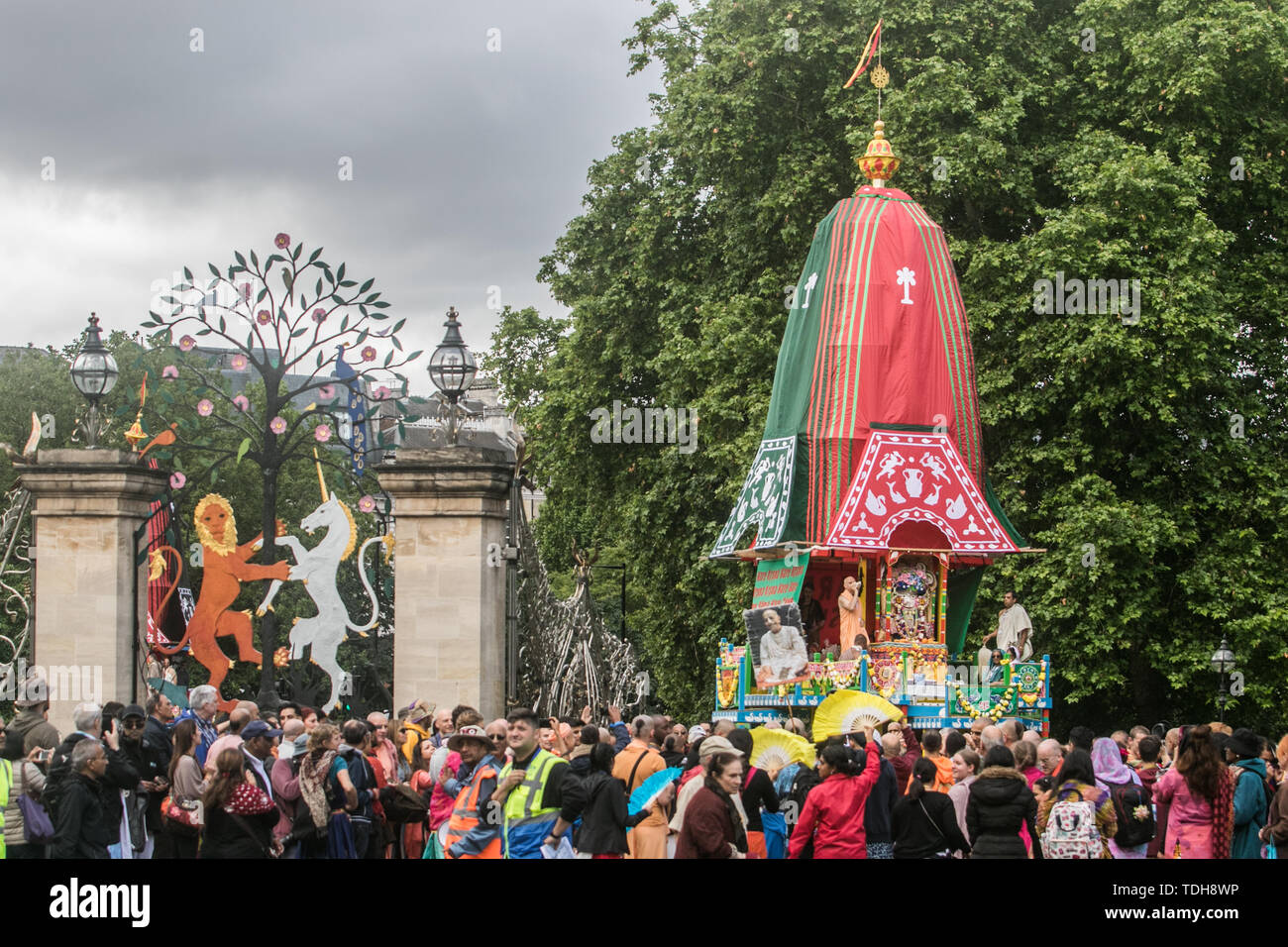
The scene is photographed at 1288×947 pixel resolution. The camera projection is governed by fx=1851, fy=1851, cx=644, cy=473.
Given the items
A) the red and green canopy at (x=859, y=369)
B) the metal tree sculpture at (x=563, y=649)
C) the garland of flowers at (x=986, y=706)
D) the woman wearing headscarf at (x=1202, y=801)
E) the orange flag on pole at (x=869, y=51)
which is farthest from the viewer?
the orange flag on pole at (x=869, y=51)

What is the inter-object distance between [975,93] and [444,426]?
15499 mm

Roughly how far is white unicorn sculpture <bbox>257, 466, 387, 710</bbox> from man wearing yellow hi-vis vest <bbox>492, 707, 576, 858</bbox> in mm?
6092

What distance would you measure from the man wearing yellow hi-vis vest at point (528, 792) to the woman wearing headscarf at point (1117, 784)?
3.64 m

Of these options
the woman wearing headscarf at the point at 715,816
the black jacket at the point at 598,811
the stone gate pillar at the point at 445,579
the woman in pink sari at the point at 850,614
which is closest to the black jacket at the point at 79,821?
the black jacket at the point at 598,811

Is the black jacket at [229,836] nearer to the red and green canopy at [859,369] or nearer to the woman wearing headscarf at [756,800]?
the woman wearing headscarf at [756,800]

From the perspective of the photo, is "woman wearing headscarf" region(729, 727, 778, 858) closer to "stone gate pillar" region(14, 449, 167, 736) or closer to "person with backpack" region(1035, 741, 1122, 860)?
"person with backpack" region(1035, 741, 1122, 860)

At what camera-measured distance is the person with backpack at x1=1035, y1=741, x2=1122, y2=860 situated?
35.4ft

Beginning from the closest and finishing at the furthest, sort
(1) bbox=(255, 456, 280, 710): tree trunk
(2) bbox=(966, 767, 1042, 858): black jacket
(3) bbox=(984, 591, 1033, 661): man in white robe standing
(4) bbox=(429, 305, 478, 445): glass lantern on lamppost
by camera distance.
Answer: (2) bbox=(966, 767, 1042, 858): black jacket → (4) bbox=(429, 305, 478, 445): glass lantern on lamppost → (1) bbox=(255, 456, 280, 710): tree trunk → (3) bbox=(984, 591, 1033, 661): man in white robe standing

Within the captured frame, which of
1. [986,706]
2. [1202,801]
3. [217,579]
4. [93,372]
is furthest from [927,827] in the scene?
[986,706]

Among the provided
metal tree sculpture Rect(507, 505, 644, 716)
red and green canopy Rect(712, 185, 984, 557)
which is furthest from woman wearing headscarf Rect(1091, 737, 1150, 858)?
red and green canopy Rect(712, 185, 984, 557)

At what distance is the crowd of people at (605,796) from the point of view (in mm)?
10680

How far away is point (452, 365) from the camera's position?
631 inches

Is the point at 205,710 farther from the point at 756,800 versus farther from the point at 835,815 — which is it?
the point at 835,815

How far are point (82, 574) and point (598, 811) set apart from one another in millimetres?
8521
